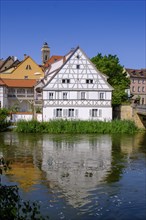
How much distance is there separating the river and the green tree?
19.3 m

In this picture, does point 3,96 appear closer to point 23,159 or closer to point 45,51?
point 45,51

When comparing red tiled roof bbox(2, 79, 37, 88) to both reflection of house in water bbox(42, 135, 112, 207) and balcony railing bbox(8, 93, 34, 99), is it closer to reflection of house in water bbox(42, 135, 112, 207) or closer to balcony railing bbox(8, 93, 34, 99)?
balcony railing bbox(8, 93, 34, 99)

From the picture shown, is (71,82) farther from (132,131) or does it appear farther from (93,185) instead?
(93,185)

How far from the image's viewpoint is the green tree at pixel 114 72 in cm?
4806

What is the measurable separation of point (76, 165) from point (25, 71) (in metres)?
42.8

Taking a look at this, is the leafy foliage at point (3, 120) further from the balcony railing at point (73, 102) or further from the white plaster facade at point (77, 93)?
the balcony railing at point (73, 102)

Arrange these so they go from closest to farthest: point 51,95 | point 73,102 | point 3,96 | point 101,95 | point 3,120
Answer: point 3,120, point 51,95, point 73,102, point 101,95, point 3,96

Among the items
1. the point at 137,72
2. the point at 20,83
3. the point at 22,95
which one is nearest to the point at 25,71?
the point at 20,83

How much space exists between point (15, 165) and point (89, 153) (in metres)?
6.76

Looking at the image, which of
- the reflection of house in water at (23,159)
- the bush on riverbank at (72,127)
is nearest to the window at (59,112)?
the bush on riverbank at (72,127)

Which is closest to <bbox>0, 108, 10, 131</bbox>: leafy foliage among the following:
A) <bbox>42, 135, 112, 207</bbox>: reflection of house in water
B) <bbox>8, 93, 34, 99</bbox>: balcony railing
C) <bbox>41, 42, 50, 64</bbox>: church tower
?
<bbox>42, 135, 112, 207</bbox>: reflection of house in water

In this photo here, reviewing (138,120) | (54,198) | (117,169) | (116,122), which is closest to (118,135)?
(116,122)

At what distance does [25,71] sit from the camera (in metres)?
60.4

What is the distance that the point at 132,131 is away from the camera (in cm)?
3931
